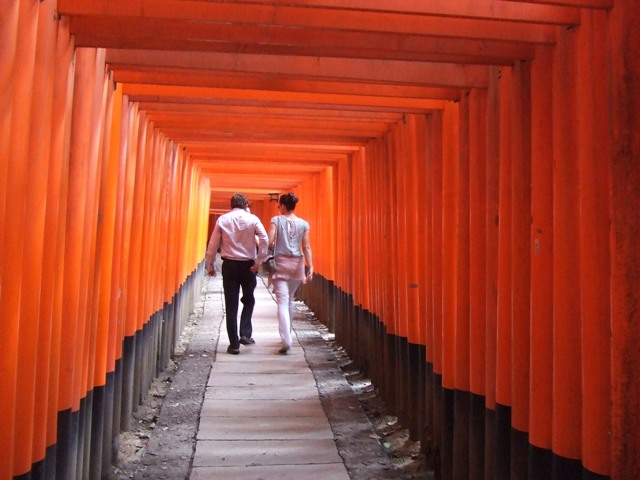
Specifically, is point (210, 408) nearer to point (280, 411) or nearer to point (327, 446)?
point (280, 411)

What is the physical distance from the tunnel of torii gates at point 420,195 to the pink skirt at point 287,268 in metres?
2.68

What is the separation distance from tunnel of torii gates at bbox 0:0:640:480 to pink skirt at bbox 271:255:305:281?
8.79 feet

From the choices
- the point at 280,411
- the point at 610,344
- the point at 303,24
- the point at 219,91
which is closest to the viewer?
the point at 610,344

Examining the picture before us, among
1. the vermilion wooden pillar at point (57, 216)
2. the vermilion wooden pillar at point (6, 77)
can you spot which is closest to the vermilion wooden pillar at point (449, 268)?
the vermilion wooden pillar at point (57, 216)

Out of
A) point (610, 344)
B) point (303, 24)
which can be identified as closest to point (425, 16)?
point (303, 24)

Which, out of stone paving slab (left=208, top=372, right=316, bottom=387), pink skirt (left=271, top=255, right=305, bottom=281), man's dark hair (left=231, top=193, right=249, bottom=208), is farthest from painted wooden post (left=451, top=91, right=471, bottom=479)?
man's dark hair (left=231, top=193, right=249, bottom=208)

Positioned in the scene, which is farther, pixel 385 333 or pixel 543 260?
pixel 385 333

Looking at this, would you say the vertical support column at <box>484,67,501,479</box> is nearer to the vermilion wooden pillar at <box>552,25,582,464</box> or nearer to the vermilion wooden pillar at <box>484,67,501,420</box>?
the vermilion wooden pillar at <box>484,67,501,420</box>

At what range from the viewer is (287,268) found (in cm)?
758

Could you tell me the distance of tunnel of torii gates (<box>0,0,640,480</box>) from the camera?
2.30 m

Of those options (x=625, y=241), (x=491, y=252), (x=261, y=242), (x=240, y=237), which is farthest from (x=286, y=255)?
(x=625, y=241)

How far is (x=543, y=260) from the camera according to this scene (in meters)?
2.74

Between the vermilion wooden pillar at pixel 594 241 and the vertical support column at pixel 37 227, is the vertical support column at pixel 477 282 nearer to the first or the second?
the vermilion wooden pillar at pixel 594 241

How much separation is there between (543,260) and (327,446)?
8.19 feet
